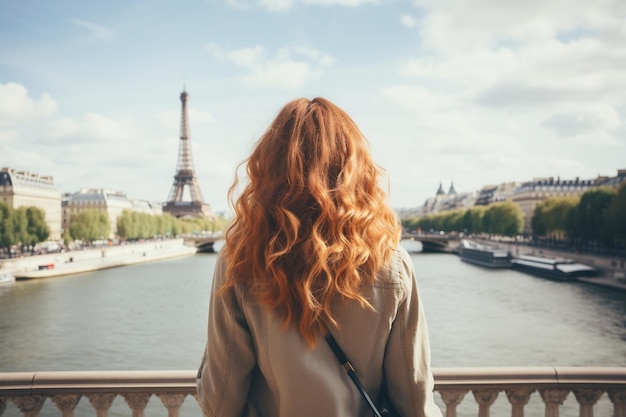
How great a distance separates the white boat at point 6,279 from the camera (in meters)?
24.9

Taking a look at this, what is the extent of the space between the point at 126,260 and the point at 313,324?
3876 centimetres

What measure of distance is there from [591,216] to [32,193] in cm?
4261

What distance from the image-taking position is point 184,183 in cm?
7481

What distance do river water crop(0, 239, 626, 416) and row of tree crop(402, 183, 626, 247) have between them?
453cm

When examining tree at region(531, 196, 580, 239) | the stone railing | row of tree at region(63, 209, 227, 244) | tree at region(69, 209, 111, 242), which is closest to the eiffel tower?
row of tree at region(63, 209, 227, 244)

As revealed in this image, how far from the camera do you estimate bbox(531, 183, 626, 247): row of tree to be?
26.0m

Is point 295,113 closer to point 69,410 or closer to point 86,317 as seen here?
point 69,410

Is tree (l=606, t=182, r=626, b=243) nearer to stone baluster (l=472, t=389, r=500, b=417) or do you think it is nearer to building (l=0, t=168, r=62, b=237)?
stone baluster (l=472, t=389, r=500, b=417)

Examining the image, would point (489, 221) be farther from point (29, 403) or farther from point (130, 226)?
point (29, 403)

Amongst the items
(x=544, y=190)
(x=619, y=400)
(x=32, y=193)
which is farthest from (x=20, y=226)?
(x=544, y=190)

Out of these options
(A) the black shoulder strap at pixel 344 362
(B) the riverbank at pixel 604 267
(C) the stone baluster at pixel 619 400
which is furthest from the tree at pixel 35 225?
(A) the black shoulder strap at pixel 344 362

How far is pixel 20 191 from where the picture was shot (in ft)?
153

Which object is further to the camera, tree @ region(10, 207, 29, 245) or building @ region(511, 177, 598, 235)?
building @ region(511, 177, 598, 235)

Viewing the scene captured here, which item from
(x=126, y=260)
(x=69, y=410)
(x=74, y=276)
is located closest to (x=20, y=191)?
(x=126, y=260)
